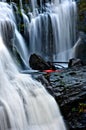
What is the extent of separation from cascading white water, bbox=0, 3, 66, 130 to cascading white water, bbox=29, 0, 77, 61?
6.61m

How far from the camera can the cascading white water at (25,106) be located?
8391 mm

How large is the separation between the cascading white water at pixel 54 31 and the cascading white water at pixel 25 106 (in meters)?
6.61

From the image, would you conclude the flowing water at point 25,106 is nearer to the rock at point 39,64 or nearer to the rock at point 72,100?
the rock at point 72,100

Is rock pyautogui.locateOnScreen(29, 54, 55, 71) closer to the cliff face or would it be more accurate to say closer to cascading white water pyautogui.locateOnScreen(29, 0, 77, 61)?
cascading white water pyautogui.locateOnScreen(29, 0, 77, 61)

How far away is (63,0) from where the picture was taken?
20.0 meters

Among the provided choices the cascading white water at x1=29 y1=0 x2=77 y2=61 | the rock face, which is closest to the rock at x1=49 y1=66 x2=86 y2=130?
the rock face

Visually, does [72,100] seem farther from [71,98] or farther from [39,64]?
[39,64]

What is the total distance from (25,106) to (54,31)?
9.47 meters

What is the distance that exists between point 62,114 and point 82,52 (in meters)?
8.32

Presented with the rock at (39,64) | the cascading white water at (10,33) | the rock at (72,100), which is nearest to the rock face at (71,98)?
the rock at (72,100)

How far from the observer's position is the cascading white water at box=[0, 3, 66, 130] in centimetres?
839

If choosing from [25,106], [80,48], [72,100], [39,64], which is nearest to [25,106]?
[25,106]

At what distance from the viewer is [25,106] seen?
8945 millimetres

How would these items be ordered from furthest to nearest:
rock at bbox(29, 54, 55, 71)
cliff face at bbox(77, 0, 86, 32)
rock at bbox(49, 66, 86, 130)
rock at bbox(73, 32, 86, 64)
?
cliff face at bbox(77, 0, 86, 32) → rock at bbox(73, 32, 86, 64) → rock at bbox(29, 54, 55, 71) → rock at bbox(49, 66, 86, 130)
